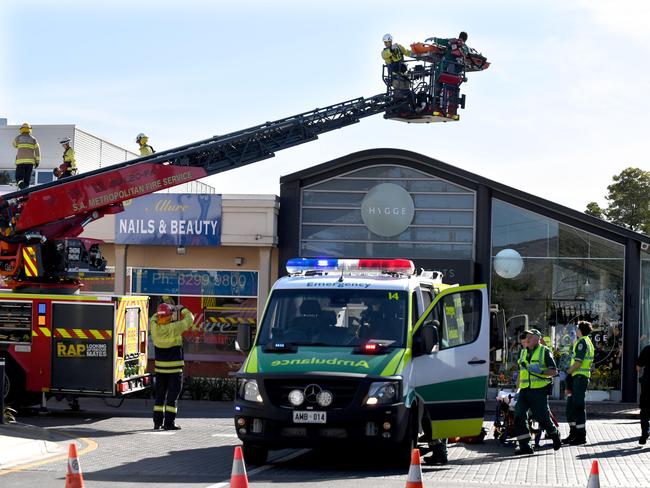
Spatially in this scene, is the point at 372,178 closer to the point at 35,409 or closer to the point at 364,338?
the point at 35,409

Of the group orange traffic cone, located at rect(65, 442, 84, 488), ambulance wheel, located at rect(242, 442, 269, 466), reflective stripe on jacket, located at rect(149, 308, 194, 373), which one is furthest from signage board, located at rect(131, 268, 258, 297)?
orange traffic cone, located at rect(65, 442, 84, 488)

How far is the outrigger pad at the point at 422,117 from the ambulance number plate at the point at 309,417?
13343 mm

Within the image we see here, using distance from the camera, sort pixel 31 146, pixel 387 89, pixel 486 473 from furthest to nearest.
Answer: pixel 387 89
pixel 31 146
pixel 486 473

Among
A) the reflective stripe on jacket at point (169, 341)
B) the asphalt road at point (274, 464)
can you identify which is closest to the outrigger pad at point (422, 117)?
the asphalt road at point (274, 464)

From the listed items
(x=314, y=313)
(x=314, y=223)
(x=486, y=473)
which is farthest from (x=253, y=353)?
(x=314, y=223)

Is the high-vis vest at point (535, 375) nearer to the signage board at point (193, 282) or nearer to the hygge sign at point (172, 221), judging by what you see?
the signage board at point (193, 282)

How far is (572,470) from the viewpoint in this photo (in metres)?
12.7

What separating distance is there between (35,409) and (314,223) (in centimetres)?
951

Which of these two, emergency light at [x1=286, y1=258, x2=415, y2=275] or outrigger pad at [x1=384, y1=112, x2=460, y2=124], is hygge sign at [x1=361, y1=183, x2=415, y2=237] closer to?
outrigger pad at [x1=384, y1=112, x2=460, y2=124]

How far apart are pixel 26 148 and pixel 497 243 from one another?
11569mm

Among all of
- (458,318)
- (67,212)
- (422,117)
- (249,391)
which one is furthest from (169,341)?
(422,117)

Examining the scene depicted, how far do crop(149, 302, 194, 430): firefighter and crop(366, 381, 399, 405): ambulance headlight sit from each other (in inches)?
205

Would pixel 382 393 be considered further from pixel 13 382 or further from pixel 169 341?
pixel 13 382

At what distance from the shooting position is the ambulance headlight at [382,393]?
38.1 feet
